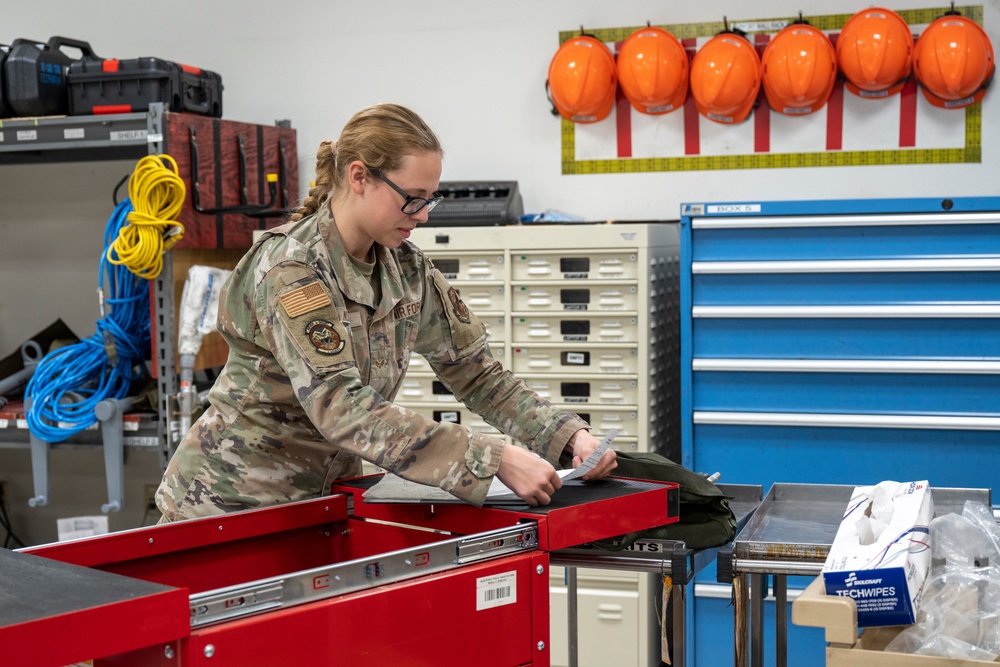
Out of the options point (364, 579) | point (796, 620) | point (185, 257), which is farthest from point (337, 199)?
point (185, 257)

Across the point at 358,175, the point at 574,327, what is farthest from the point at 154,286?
the point at 358,175

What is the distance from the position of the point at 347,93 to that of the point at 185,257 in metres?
1.20

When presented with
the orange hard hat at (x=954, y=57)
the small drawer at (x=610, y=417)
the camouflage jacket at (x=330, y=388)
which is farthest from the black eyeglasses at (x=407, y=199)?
the orange hard hat at (x=954, y=57)

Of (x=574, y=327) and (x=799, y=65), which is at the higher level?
(x=799, y=65)

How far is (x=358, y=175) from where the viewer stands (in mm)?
1877

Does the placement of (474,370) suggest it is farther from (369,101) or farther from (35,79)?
(369,101)

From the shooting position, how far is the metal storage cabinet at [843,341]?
3424 mm

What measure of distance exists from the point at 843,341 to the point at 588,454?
1.84 meters

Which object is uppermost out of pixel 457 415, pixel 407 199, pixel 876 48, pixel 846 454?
pixel 876 48

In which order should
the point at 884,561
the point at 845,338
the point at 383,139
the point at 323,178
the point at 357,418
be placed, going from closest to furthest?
the point at 884,561 < the point at 357,418 < the point at 383,139 < the point at 323,178 < the point at 845,338

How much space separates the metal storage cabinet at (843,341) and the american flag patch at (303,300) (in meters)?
2.07

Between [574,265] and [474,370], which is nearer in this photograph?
[474,370]

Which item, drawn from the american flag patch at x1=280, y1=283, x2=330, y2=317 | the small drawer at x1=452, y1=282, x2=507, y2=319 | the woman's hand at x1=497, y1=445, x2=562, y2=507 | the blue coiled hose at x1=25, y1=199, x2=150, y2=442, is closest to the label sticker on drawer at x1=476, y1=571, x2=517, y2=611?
the woman's hand at x1=497, y1=445, x2=562, y2=507

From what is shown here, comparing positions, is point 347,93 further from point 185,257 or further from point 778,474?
point 778,474
